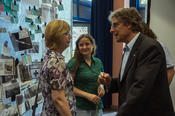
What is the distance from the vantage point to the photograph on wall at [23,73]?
180 cm

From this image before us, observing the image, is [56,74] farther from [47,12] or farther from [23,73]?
[47,12]

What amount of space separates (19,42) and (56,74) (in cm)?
68

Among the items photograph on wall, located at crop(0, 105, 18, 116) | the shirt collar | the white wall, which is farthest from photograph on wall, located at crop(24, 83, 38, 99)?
the white wall

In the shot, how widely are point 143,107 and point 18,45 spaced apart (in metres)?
1.21

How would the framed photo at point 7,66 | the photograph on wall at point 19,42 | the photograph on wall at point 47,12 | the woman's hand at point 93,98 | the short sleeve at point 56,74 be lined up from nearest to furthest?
1. the short sleeve at point 56,74
2. the framed photo at point 7,66
3. the photograph on wall at point 19,42
4. the woman's hand at point 93,98
5. the photograph on wall at point 47,12

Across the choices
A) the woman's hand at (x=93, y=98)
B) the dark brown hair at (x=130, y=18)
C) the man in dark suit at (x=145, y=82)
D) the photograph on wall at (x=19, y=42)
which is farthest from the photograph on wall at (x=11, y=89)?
the dark brown hair at (x=130, y=18)

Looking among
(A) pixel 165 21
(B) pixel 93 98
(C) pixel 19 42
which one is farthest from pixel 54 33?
(A) pixel 165 21

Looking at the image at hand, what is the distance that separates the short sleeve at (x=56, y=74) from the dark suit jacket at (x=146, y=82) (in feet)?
1.41

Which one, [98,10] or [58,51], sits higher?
[98,10]

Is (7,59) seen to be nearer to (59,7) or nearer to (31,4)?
(31,4)

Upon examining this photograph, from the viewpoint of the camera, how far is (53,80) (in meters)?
1.33

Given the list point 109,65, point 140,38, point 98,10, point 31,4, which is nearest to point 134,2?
point 98,10

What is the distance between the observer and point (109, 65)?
160 inches

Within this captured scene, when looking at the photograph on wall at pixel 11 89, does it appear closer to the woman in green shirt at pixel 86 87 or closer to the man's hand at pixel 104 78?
the woman in green shirt at pixel 86 87
